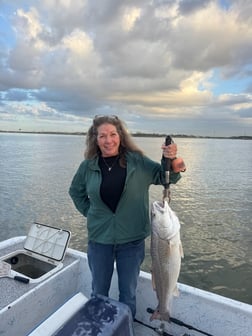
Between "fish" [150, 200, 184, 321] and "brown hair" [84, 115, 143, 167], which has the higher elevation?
"brown hair" [84, 115, 143, 167]

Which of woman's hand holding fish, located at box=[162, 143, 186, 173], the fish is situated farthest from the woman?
the fish

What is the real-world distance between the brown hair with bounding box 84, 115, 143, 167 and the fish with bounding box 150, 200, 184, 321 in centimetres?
73

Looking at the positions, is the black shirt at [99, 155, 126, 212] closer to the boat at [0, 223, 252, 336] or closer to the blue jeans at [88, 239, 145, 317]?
the blue jeans at [88, 239, 145, 317]

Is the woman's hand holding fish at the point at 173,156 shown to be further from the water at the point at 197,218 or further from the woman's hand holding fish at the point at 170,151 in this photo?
the water at the point at 197,218

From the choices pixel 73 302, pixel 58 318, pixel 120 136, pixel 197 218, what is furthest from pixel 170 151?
pixel 197 218

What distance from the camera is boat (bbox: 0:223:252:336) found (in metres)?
2.46

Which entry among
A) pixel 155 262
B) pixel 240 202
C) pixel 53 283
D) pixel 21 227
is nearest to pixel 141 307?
pixel 53 283

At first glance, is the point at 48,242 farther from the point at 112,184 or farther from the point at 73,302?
the point at 73,302

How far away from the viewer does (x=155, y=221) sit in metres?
2.55

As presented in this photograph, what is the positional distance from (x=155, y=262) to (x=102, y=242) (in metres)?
0.58

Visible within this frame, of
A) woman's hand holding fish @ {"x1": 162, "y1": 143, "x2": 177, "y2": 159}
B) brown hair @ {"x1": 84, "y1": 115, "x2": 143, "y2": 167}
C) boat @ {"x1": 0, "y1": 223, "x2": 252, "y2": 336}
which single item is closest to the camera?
boat @ {"x1": 0, "y1": 223, "x2": 252, "y2": 336}

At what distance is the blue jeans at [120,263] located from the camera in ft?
10.1

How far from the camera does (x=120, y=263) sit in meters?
3.10

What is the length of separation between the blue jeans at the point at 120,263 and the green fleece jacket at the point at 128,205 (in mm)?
96
